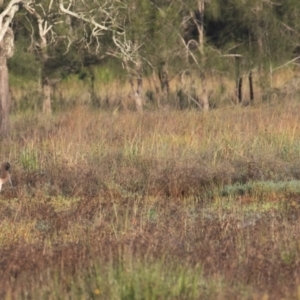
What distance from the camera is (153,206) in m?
9.99

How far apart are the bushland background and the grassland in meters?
0.02

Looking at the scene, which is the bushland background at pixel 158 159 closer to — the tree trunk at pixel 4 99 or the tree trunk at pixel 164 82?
the tree trunk at pixel 164 82

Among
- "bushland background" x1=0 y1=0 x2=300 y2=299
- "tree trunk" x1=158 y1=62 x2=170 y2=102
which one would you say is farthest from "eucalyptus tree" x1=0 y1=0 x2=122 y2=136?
"tree trunk" x1=158 y1=62 x2=170 y2=102

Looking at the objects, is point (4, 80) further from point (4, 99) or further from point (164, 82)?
point (164, 82)

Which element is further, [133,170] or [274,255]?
[133,170]

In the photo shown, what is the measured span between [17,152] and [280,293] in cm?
860

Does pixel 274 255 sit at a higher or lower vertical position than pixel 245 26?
lower

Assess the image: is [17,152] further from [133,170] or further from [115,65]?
[115,65]

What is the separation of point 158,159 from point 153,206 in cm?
285

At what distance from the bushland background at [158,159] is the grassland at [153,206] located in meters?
0.02

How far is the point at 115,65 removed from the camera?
75.0 feet

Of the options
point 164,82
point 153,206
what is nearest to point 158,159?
point 153,206

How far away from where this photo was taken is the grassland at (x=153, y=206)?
19.8 ft

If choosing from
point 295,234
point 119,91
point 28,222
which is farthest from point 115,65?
point 295,234
